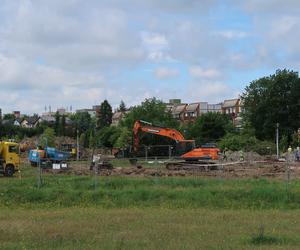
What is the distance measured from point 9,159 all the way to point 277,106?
7996cm

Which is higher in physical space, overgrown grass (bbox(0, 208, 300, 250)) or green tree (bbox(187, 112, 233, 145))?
green tree (bbox(187, 112, 233, 145))

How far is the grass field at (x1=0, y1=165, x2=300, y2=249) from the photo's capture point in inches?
499

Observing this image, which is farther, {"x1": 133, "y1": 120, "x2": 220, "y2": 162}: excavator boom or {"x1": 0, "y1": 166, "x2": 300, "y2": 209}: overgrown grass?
{"x1": 133, "y1": 120, "x2": 220, "y2": 162}: excavator boom

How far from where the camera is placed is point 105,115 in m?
176

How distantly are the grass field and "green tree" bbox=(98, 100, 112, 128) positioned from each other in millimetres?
144863

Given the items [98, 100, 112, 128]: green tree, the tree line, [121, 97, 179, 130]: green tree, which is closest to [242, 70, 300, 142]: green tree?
the tree line

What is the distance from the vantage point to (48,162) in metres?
51.0

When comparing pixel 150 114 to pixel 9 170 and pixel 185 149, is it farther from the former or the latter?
pixel 9 170

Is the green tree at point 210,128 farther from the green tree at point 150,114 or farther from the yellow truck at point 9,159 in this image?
the yellow truck at point 9,159

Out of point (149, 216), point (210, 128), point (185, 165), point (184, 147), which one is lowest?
point (149, 216)

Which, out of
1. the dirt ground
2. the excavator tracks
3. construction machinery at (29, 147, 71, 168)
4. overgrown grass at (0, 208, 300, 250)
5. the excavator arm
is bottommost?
overgrown grass at (0, 208, 300, 250)

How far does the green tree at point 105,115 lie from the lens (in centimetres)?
17356

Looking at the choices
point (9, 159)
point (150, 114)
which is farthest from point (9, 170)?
point (150, 114)

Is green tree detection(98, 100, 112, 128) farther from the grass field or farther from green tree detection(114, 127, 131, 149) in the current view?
the grass field
